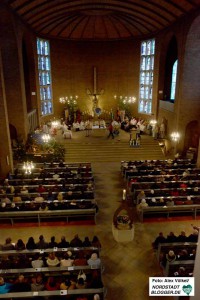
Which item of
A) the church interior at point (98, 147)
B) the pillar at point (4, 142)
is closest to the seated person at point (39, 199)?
the church interior at point (98, 147)

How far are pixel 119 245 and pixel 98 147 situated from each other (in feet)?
35.9

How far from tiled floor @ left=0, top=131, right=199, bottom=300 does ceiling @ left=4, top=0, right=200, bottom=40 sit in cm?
1217

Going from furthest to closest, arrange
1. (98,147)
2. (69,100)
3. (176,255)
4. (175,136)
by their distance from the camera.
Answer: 1. (69,100)
2. (98,147)
3. (175,136)
4. (176,255)

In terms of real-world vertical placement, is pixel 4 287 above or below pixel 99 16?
below

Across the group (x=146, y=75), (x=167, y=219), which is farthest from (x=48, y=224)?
(x=146, y=75)

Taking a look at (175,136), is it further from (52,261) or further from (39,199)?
(52,261)

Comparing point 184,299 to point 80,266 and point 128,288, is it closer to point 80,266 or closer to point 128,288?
point 128,288

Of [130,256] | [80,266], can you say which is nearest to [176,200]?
[130,256]

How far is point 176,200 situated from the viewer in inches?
474

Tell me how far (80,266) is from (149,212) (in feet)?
15.4

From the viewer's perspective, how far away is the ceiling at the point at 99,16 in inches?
659

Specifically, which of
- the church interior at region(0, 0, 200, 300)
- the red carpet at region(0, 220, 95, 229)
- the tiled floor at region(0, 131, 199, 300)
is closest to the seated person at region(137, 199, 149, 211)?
the church interior at region(0, 0, 200, 300)

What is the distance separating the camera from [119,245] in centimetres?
991

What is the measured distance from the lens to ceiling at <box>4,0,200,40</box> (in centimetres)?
1675
